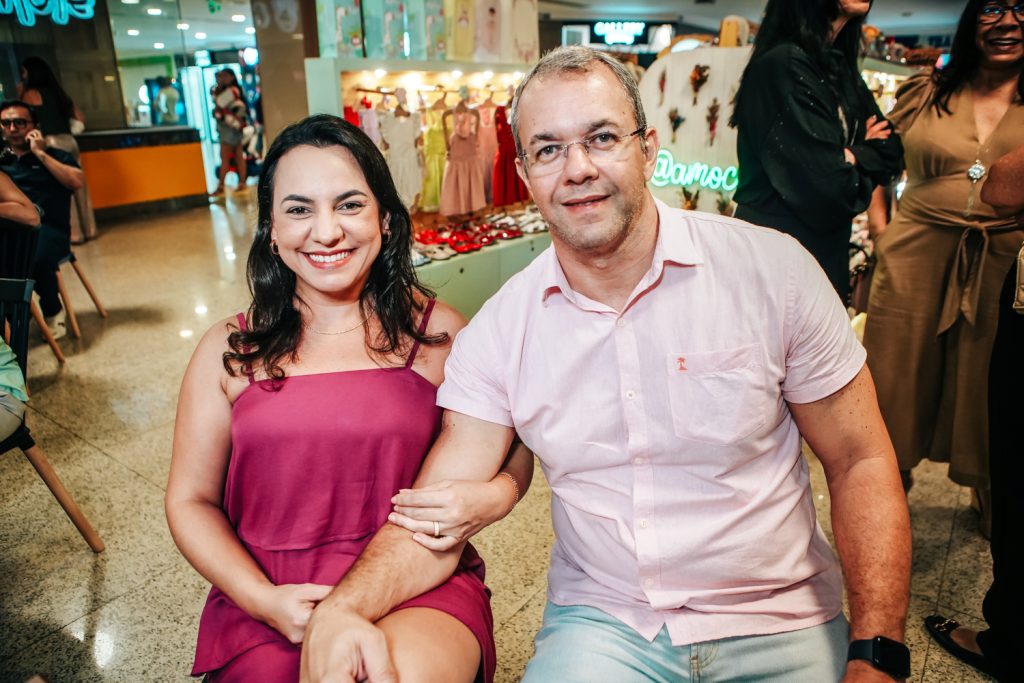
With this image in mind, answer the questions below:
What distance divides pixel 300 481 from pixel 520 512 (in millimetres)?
1452

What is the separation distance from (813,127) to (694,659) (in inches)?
65.8

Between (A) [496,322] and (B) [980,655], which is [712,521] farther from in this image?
(B) [980,655]

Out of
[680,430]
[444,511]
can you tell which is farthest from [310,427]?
[680,430]

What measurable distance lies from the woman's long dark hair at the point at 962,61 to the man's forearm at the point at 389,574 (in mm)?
2165

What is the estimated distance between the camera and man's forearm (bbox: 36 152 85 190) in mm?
4047

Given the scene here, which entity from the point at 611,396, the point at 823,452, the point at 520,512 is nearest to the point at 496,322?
the point at 611,396

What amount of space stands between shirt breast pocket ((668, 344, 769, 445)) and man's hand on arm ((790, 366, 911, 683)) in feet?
0.44

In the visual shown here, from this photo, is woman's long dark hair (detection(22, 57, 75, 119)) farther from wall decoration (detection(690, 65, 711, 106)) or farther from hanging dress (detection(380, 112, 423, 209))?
wall decoration (detection(690, 65, 711, 106))

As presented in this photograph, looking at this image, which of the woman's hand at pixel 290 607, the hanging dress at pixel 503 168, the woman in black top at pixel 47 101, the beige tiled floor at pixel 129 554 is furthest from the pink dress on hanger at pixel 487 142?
the woman's hand at pixel 290 607

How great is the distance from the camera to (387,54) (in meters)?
3.83

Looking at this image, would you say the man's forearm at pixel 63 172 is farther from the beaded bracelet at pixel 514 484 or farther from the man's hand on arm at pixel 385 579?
the beaded bracelet at pixel 514 484

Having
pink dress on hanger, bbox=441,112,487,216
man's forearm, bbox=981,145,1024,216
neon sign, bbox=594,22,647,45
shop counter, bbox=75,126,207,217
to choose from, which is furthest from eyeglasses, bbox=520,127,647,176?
neon sign, bbox=594,22,647,45

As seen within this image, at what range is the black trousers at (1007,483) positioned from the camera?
164 cm

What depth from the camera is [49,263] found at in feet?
13.7
